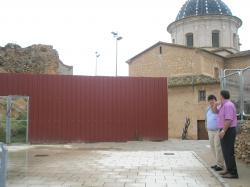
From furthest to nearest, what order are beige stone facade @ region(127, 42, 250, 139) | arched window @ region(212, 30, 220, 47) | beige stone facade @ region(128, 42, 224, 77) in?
arched window @ region(212, 30, 220, 47) → beige stone facade @ region(128, 42, 224, 77) → beige stone facade @ region(127, 42, 250, 139)

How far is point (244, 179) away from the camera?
9102mm

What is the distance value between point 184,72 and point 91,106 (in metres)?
21.4

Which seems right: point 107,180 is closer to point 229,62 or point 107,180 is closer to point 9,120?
point 9,120

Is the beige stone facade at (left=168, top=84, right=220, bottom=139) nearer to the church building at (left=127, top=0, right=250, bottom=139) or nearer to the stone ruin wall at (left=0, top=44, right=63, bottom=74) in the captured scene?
the church building at (left=127, top=0, right=250, bottom=139)

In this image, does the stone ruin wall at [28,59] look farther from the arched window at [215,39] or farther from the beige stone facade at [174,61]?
the arched window at [215,39]

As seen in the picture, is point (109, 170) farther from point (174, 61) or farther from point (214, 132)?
point (174, 61)

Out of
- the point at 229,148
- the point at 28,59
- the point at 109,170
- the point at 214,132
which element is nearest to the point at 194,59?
the point at 28,59

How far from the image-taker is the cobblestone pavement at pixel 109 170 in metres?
8.76

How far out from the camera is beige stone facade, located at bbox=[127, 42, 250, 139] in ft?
116

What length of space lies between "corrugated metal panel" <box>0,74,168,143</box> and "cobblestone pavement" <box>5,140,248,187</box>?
461 centimetres

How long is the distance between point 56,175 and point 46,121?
32.2 feet

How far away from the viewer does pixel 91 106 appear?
64.1 feet

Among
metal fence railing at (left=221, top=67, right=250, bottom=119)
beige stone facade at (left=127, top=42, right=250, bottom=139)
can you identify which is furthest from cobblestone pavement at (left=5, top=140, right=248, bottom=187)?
beige stone facade at (left=127, top=42, right=250, bottom=139)

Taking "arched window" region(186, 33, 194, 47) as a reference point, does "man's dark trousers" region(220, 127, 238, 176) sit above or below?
below
